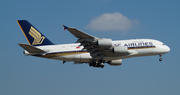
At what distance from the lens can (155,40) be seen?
44.1 metres

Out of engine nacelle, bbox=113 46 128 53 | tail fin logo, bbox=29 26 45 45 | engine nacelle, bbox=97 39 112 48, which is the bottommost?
engine nacelle, bbox=113 46 128 53

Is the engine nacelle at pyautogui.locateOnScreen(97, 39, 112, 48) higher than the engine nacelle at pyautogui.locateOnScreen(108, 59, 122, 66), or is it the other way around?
the engine nacelle at pyautogui.locateOnScreen(97, 39, 112, 48)

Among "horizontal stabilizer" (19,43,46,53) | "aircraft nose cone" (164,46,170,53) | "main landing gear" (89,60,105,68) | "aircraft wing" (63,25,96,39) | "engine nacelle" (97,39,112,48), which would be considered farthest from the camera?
"aircraft nose cone" (164,46,170,53)

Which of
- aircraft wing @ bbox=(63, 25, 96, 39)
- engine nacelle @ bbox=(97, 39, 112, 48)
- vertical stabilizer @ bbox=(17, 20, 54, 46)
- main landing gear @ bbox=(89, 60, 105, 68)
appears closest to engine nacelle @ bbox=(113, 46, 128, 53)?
engine nacelle @ bbox=(97, 39, 112, 48)

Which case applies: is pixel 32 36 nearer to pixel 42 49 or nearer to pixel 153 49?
pixel 42 49

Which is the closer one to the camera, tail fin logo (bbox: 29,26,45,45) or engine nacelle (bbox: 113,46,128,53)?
engine nacelle (bbox: 113,46,128,53)

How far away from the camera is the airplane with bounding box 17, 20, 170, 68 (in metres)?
40.3

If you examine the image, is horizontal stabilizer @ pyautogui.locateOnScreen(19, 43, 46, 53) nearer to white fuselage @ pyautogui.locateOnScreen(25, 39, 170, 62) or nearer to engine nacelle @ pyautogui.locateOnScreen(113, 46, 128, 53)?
white fuselage @ pyautogui.locateOnScreen(25, 39, 170, 62)

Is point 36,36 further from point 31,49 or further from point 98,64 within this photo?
point 98,64

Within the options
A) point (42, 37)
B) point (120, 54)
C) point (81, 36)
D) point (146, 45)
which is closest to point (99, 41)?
point (81, 36)

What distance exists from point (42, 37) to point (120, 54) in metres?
14.4

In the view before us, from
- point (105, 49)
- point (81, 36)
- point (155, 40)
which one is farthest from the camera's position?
point (155, 40)

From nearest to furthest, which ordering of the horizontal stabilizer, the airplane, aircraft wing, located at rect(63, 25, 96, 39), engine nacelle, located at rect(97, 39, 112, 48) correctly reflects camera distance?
1. aircraft wing, located at rect(63, 25, 96, 39)
2. engine nacelle, located at rect(97, 39, 112, 48)
3. the horizontal stabilizer
4. the airplane

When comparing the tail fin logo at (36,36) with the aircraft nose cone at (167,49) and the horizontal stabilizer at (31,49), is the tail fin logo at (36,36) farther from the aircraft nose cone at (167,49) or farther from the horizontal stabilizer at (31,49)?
the aircraft nose cone at (167,49)
